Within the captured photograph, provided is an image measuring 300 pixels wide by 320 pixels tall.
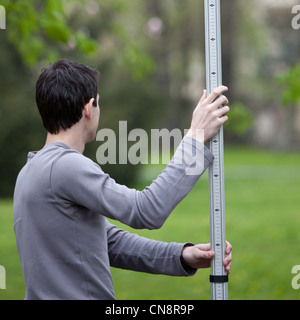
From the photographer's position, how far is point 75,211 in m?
1.98

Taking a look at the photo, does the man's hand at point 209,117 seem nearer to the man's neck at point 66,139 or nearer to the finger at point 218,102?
the finger at point 218,102

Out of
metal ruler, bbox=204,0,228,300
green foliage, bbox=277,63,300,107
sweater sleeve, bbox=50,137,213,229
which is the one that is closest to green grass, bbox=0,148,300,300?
green foliage, bbox=277,63,300,107

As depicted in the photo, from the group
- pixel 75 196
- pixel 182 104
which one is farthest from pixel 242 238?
pixel 182 104

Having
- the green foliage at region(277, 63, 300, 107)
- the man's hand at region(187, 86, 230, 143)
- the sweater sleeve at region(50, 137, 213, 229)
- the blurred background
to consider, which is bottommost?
the sweater sleeve at region(50, 137, 213, 229)

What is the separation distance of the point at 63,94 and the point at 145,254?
0.76 metres

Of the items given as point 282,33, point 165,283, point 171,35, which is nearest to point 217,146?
point 165,283

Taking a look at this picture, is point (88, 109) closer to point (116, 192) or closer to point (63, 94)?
point (63, 94)

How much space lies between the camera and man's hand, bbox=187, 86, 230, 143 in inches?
80.7

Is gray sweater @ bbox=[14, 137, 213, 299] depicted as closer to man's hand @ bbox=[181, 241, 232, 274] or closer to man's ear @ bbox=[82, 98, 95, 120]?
man's ear @ bbox=[82, 98, 95, 120]

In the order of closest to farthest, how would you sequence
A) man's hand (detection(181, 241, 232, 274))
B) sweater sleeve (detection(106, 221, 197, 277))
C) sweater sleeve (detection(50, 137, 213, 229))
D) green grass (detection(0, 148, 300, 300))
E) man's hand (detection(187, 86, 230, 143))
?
1. sweater sleeve (detection(50, 137, 213, 229))
2. man's hand (detection(187, 86, 230, 143))
3. man's hand (detection(181, 241, 232, 274))
4. sweater sleeve (detection(106, 221, 197, 277))
5. green grass (detection(0, 148, 300, 300))

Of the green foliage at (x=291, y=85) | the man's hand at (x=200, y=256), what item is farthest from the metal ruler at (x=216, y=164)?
the green foliage at (x=291, y=85)

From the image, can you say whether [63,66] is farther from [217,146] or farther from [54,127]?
[217,146]

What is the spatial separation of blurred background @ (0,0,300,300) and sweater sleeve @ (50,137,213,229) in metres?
2.33

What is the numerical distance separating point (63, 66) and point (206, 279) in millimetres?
5388
